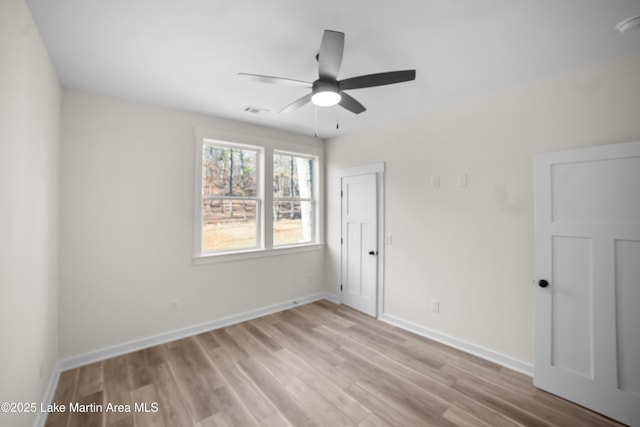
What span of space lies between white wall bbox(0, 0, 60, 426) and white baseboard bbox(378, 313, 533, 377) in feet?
11.3

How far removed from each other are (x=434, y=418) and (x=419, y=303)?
1493 mm

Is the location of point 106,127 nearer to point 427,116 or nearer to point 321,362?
point 321,362

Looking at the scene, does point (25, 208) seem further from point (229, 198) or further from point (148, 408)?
point (229, 198)

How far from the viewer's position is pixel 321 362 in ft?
9.04

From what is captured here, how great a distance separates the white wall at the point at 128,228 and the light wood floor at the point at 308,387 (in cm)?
38

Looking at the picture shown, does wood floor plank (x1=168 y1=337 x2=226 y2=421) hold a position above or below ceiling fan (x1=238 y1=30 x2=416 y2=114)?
below

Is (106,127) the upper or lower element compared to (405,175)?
upper

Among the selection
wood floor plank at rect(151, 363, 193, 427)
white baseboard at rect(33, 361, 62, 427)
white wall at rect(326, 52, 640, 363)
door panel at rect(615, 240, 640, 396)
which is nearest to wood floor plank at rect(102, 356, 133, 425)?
wood floor plank at rect(151, 363, 193, 427)

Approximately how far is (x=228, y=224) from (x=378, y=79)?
2.79 m

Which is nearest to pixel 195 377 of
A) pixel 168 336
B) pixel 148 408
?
pixel 148 408

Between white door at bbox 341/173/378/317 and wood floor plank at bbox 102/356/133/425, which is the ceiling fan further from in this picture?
wood floor plank at bbox 102/356/133/425

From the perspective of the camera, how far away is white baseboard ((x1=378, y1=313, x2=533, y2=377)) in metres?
2.61

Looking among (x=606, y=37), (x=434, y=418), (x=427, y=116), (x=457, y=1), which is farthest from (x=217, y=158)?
(x=606, y=37)

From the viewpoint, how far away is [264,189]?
4.06 m
